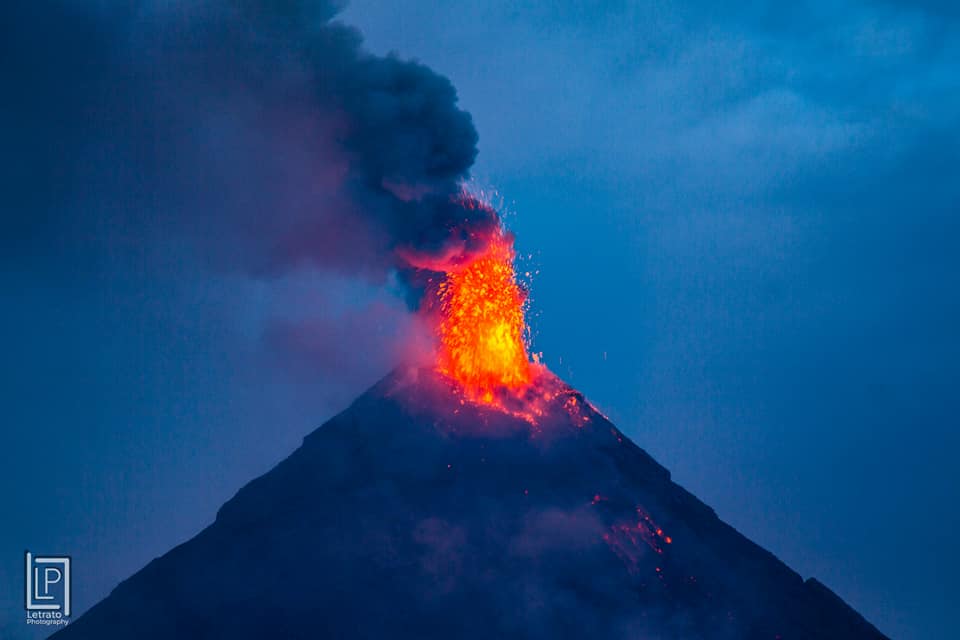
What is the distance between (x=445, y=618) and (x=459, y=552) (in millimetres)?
2562

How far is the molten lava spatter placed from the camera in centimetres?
3788

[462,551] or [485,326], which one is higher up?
[485,326]

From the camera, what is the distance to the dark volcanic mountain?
98.5ft

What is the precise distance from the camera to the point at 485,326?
38.1 meters

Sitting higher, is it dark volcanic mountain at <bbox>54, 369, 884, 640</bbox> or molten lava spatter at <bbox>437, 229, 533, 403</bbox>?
molten lava spatter at <bbox>437, 229, 533, 403</bbox>

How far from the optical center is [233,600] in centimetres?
3083

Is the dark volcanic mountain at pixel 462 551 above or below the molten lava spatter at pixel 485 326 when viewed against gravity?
below

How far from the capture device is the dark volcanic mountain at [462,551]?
1182 inches

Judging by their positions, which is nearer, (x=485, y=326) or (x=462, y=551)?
(x=462, y=551)

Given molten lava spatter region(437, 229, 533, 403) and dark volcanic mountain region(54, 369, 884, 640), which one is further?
molten lava spatter region(437, 229, 533, 403)

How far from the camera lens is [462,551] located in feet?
104

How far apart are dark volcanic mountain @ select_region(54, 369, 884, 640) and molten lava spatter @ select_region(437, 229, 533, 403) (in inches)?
54.9

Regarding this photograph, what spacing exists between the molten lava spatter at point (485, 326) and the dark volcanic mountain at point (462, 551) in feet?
4.58

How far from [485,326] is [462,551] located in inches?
391
